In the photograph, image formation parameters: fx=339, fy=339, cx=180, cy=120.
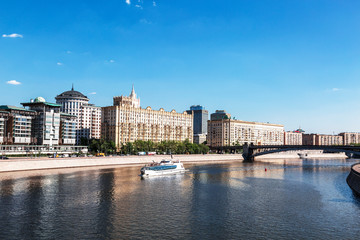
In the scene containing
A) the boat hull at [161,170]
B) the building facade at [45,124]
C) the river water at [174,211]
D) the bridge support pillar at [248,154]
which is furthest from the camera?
the bridge support pillar at [248,154]

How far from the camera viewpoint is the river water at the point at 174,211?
1347 inches

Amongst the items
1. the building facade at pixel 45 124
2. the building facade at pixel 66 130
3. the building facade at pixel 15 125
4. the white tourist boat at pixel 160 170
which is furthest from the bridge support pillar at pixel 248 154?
the building facade at pixel 15 125

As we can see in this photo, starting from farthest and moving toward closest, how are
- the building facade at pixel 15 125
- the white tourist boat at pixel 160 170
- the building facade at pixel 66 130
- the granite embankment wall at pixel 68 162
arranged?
1. the building facade at pixel 66 130
2. the building facade at pixel 15 125
3. the granite embankment wall at pixel 68 162
4. the white tourist boat at pixel 160 170

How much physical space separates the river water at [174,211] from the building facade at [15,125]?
83.5 meters

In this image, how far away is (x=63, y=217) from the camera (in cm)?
3978

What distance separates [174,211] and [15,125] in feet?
401

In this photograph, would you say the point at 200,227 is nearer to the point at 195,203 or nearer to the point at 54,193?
the point at 195,203

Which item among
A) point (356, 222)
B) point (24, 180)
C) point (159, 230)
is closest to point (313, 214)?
point (356, 222)

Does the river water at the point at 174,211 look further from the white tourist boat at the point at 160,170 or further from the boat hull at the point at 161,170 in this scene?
the white tourist boat at the point at 160,170

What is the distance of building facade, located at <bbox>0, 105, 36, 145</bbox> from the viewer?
459 feet

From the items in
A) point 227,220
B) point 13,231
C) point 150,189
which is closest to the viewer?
point 13,231

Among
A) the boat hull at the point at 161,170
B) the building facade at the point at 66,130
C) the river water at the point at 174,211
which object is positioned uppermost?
the building facade at the point at 66,130

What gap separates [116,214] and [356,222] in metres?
28.0

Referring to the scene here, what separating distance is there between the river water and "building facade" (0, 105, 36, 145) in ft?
274
